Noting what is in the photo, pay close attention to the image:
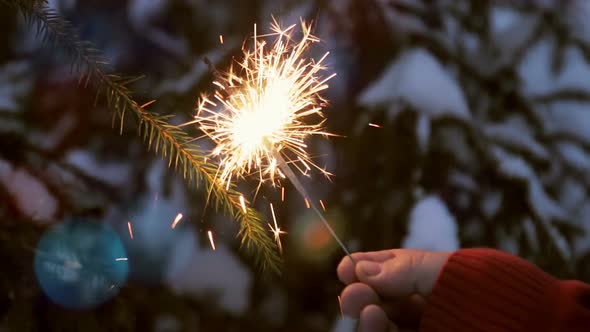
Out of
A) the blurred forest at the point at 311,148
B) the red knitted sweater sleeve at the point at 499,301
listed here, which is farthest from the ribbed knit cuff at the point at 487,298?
the blurred forest at the point at 311,148

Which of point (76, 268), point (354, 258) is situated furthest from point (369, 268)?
point (76, 268)

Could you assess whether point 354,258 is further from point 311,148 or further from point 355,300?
point 311,148

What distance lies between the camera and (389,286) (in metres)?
0.54

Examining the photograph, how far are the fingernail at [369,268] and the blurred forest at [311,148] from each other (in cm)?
38

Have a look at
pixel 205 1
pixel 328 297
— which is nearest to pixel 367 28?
pixel 205 1

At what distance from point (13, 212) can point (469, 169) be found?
76 cm

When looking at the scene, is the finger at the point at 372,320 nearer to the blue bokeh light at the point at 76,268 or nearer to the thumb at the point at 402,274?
the thumb at the point at 402,274

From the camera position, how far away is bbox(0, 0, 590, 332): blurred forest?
0.92 m

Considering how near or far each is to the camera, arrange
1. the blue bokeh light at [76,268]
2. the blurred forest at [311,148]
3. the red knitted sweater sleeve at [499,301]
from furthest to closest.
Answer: the blurred forest at [311,148]
the blue bokeh light at [76,268]
the red knitted sweater sleeve at [499,301]

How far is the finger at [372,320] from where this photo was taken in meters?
0.52

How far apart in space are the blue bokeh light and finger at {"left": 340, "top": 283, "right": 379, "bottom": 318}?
325mm

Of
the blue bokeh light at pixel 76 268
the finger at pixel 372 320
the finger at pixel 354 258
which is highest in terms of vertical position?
the finger at pixel 354 258

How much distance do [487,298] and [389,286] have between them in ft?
0.29

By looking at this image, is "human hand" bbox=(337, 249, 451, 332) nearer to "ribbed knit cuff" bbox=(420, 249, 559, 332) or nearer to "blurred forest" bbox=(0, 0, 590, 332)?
"ribbed knit cuff" bbox=(420, 249, 559, 332)
